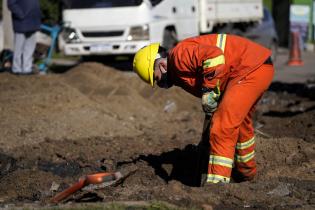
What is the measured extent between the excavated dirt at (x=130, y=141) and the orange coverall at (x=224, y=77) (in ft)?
1.13

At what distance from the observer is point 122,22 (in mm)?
18047

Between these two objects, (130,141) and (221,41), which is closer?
(221,41)

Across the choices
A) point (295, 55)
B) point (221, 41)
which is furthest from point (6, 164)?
point (295, 55)

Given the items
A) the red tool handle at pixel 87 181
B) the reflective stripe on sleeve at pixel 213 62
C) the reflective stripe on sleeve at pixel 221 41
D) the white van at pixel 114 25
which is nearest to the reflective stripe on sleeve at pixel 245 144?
the reflective stripe on sleeve at pixel 221 41

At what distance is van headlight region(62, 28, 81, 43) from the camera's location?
18.6 meters

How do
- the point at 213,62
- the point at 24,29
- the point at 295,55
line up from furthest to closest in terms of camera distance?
the point at 295,55, the point at 24,29, the point at 213,62

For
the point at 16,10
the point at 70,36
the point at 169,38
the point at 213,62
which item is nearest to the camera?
the point at 213,62

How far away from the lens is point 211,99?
7.21 metres

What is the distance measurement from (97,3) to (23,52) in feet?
8.86

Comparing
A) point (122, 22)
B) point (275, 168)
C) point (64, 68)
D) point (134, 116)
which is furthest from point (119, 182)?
point (64, 68)

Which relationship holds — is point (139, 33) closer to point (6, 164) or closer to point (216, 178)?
point (6, 164)

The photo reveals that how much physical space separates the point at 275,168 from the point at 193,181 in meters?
0.96

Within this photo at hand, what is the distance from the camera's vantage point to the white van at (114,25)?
1794 cm

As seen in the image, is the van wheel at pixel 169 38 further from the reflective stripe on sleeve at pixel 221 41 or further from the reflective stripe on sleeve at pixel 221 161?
the reflective stripe on sleeve at pixel 221 161
